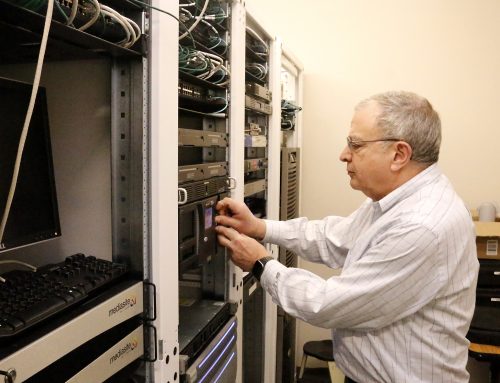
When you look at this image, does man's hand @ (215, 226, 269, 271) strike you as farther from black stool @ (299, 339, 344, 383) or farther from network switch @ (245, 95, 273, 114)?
black stool @ (299, 339, 344, 383)

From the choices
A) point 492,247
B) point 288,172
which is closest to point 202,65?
point 288,172

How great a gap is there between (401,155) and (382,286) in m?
0.39

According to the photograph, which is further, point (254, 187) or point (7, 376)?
point (254, 187)

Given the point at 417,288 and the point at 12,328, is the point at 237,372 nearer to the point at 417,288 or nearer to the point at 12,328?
the point at 417,288

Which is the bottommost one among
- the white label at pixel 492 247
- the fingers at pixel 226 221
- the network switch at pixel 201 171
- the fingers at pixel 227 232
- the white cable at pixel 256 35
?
the white label at pixel 492 247

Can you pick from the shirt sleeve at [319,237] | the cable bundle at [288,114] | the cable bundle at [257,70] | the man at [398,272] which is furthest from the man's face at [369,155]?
the cable bundle at [288,114]

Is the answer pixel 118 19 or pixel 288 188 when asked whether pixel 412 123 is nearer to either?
pixel 118 19

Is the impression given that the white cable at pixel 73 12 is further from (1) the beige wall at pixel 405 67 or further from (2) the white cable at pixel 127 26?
(1) the beige wall at pixel 405 67

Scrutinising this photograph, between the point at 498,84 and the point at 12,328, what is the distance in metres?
3.08

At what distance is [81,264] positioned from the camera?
1002 mm

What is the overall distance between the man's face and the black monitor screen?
875mm

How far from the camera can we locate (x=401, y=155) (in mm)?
1325

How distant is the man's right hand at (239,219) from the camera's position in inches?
57.9

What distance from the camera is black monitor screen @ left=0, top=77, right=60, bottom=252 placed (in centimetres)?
88
